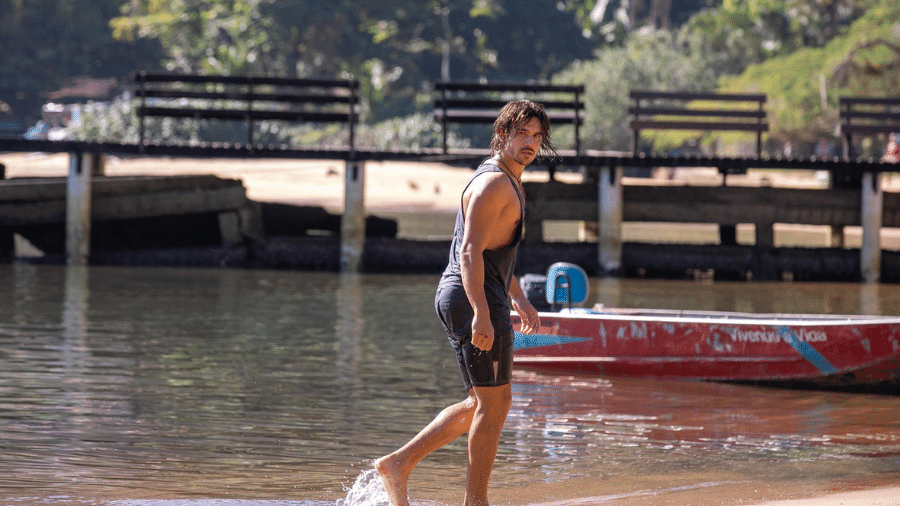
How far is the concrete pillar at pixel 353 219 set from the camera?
22.3 m

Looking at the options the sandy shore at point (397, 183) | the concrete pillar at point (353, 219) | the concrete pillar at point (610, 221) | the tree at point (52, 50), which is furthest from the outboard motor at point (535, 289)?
the tree at point (52, 50)

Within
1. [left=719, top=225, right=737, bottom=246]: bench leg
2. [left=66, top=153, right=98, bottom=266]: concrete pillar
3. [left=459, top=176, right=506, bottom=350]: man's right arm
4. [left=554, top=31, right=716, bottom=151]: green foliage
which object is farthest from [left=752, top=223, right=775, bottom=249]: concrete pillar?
[left=554, top=31, right=716, bottom=151]: green foliage

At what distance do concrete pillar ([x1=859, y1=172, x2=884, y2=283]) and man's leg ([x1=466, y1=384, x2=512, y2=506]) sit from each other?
57.4 feet

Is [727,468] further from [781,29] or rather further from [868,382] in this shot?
[781,29]

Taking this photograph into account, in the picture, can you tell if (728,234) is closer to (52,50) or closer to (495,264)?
(495,264)

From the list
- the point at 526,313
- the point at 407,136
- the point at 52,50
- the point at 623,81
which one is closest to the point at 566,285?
the point at 526,313

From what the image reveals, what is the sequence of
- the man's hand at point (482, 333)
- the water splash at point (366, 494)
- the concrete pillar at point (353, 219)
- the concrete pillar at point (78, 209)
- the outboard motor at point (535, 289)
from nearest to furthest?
1. the man's hand at point (482, 333)
2. the water splash at point (366, 494)
3. the outboard motor at point (535, 289)
4. the concrete pillar at point (78, 209)
5. the concrete pillar at point (353, 219)

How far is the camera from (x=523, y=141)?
5.93 meters

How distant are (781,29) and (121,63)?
120ft

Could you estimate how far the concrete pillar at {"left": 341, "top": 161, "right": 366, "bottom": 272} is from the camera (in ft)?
73.3

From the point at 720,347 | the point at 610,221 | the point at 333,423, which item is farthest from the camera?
the point at 610,221

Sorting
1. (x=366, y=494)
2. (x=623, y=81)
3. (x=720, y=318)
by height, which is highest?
(x=623, y=81)

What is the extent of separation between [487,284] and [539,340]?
6.15 metres

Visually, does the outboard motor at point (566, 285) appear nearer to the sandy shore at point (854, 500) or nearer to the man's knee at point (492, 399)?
the sandy shore at point (854, 500)
